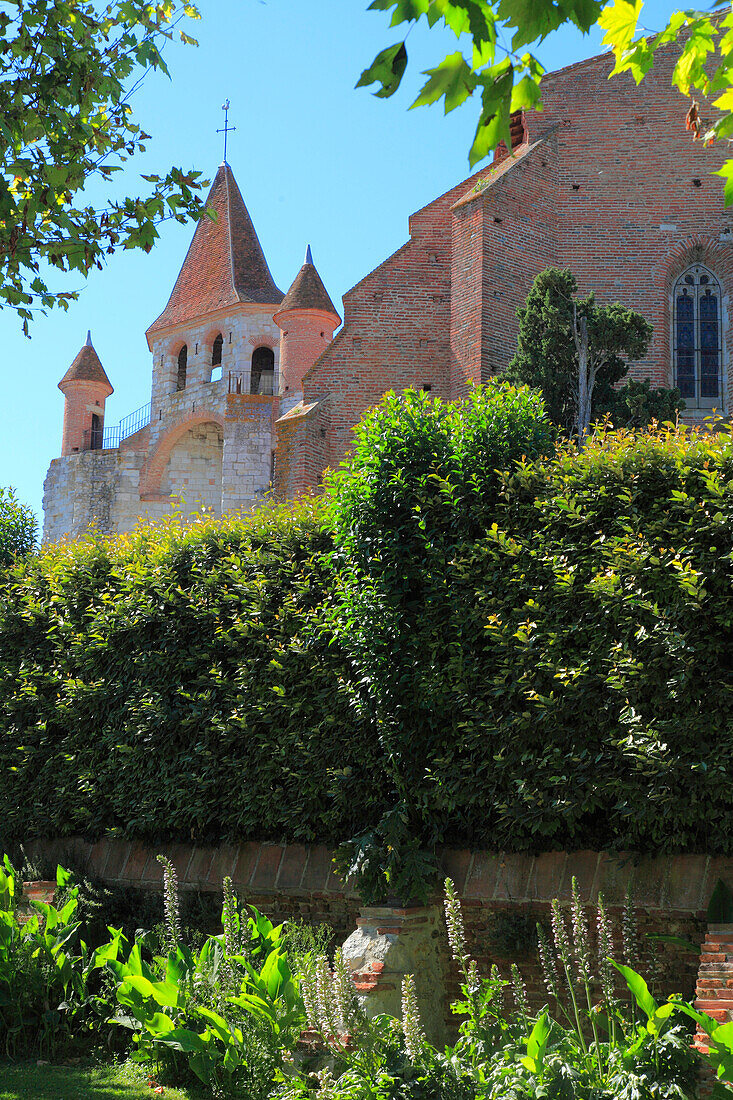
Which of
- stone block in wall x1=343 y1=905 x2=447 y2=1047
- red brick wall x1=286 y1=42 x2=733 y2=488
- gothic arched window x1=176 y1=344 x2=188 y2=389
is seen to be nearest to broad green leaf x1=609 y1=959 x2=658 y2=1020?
stone block in wall x1=343 y1=905 x2=447 y2=1047

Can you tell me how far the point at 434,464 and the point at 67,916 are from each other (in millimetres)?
4763

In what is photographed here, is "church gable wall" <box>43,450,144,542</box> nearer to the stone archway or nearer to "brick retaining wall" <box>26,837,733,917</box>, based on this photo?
the stone archway

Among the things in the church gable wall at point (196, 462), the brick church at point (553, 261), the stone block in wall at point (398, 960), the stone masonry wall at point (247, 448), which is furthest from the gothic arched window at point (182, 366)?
the stone block in wall at point (398, 960)

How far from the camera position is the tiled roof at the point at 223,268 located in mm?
42375

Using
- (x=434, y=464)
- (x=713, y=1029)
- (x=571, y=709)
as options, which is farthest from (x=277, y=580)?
(x=713, y=1029)

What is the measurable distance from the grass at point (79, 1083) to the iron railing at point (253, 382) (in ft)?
110

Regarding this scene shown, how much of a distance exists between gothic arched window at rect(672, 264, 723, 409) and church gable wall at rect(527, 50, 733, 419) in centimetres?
26

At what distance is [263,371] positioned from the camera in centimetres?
4119

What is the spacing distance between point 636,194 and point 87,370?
27.0 metres

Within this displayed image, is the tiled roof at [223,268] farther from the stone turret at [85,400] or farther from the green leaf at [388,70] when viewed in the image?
the green leaf at [388,70]

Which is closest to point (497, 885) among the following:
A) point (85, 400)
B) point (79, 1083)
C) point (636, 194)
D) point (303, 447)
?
point (79, 1083)

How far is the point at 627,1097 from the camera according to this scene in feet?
18.0

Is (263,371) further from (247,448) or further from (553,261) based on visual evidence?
(553,261)

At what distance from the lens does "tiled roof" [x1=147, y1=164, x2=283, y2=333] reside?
1668 inches
